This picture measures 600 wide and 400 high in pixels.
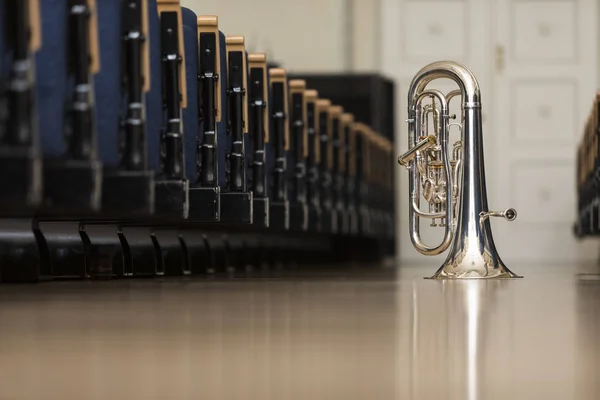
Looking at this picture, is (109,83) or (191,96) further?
(191,96)

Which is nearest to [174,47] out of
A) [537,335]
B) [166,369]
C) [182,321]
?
[182,321]

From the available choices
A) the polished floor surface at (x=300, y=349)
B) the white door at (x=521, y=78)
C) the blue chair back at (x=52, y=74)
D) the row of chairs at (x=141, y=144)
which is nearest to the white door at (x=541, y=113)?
the white door at (x=521, y=78)

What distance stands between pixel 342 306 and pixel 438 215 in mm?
2642

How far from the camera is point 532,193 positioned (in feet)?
49.4

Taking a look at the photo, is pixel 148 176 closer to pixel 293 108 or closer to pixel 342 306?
pixel 342 306

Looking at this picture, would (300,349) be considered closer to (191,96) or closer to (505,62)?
(191,96)

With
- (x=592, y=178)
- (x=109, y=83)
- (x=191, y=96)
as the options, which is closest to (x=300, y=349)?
(x=109, y=83)

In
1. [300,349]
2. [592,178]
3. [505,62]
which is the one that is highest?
[505,62]

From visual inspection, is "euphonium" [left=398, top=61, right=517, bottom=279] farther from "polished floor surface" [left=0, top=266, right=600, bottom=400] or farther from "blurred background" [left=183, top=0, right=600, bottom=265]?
"blurred background" [left=183, top=0, right=600, bottom=265]

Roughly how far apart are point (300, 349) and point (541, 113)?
13.5m

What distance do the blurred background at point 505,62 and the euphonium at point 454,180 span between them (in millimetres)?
8859

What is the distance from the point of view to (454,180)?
20.2 ft

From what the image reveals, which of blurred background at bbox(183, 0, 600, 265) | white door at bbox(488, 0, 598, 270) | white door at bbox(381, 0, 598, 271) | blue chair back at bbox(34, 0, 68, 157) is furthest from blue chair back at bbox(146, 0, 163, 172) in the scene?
white door at bbox(488, 0, 598, 270)

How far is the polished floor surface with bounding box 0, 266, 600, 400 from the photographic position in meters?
1.53
